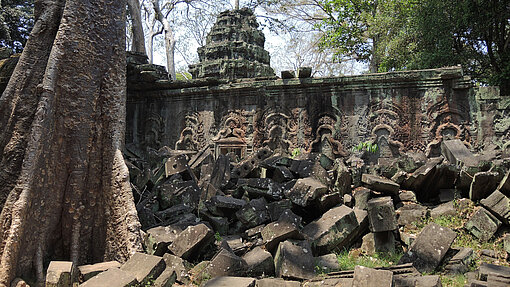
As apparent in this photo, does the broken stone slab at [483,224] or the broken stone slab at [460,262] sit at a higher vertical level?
the broken stone slab at [483,224]

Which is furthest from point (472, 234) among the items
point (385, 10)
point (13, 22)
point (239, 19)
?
point (13, 22)

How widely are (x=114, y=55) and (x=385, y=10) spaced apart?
40.3 ft

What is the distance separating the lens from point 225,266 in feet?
10.1

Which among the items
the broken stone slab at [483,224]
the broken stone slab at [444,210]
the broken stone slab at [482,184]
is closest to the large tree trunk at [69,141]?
the broken stone slab at [444,210]

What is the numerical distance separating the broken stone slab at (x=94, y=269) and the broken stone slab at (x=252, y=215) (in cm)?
132

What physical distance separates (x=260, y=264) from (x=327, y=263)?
0.60m

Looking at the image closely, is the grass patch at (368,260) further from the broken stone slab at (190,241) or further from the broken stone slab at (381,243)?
the broken stone slab at (190,241)

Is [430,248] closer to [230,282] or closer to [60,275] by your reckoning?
[230,282]

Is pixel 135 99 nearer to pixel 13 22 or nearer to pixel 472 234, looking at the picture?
pixel 472 234

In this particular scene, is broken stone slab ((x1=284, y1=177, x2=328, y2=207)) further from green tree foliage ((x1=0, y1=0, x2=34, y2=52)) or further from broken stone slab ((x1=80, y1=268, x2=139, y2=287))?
green tree foliage ((x1=0, y1=0, x2=34, y2=52))

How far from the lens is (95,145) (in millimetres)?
3719

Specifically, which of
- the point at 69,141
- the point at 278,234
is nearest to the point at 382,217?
the point at 278,234

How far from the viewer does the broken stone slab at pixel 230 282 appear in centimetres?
270

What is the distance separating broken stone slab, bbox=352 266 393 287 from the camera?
257cm
